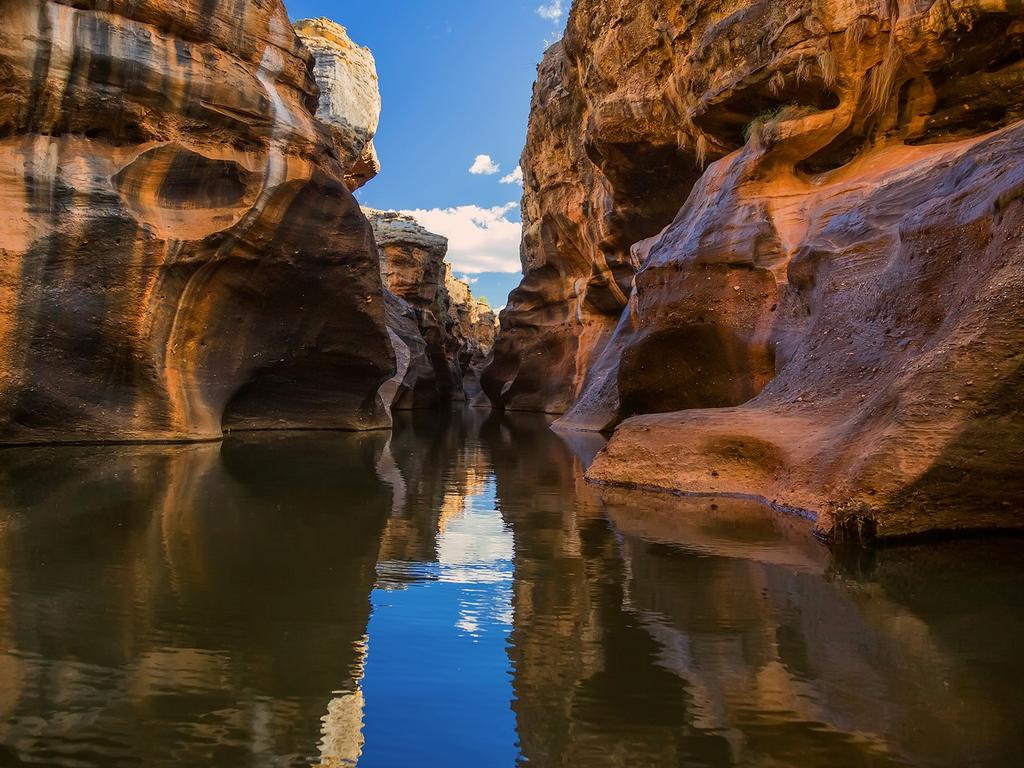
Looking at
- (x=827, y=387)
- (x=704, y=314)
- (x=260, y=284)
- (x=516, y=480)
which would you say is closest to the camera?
(x=827, y=387)

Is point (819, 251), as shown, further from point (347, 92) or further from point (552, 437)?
point (347, 92)

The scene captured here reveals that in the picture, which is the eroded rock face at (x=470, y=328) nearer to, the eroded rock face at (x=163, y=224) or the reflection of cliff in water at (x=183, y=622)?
the eroded rock face at (x=163, y=224)

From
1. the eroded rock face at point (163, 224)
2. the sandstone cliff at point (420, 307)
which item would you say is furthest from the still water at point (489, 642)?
the sandstone cliff at point (420, 307)

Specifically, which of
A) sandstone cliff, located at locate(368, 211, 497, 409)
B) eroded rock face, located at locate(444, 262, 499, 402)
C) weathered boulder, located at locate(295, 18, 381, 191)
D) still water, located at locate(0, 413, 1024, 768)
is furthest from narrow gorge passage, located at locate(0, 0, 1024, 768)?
eroded rock face, located at locate(444, 262, 499, 402)

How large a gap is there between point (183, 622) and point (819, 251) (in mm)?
7983

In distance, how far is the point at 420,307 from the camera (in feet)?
107

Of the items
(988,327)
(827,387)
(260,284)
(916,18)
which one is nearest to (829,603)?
(988,327)

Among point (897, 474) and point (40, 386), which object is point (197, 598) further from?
point (40, 386)

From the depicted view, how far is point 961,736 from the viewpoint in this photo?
79.1 inches

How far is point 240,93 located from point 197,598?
9.91m

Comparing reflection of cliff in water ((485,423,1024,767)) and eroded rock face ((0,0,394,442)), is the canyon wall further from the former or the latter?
eroded rock face ((0,0,394,442))

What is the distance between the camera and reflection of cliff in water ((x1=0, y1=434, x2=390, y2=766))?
1974mm

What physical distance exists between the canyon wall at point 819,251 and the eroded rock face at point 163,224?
5.63m

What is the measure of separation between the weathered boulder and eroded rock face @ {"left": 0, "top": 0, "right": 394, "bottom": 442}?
18.2 m
